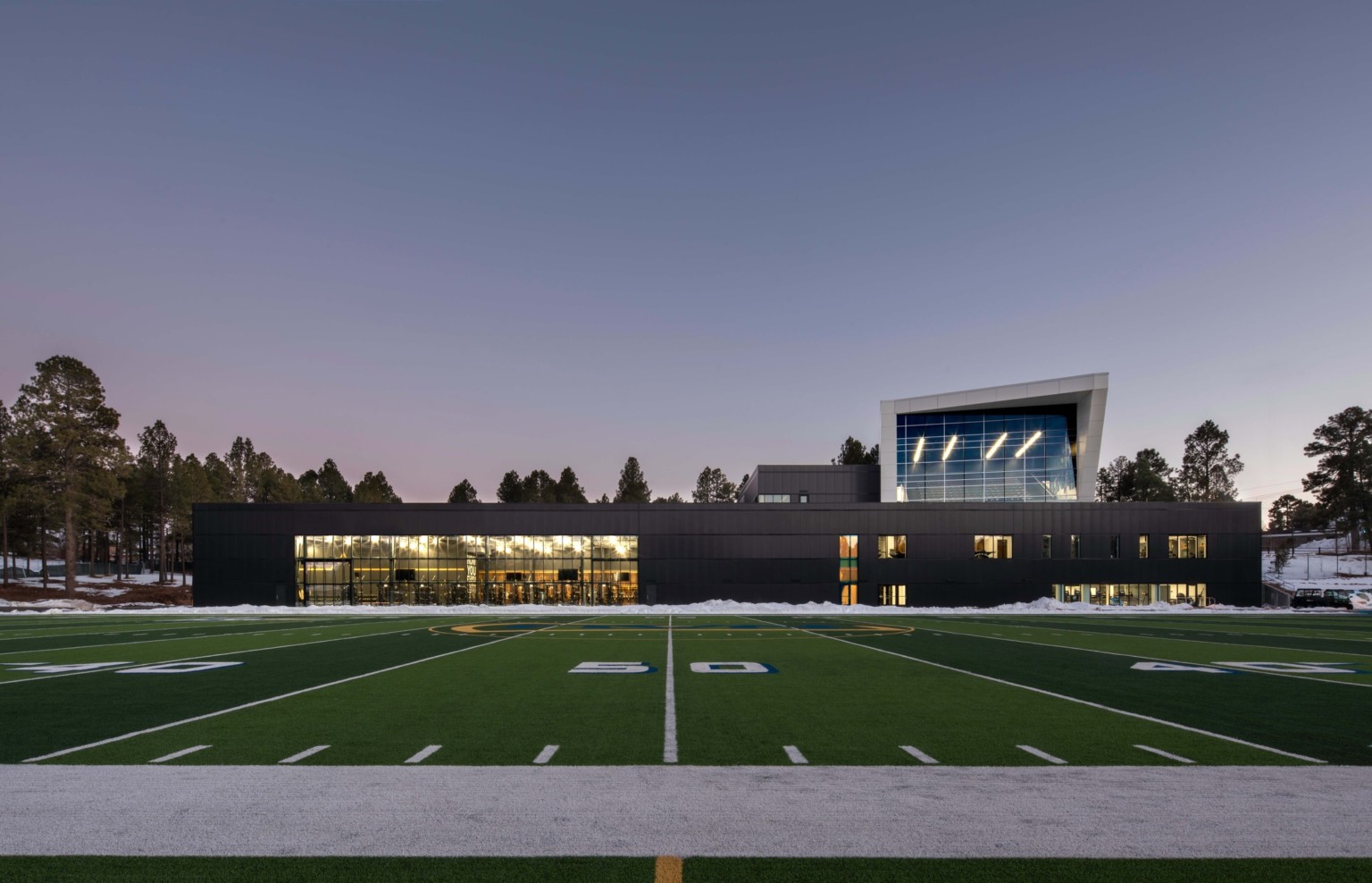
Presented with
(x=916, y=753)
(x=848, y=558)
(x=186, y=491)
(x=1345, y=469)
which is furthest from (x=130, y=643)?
(x=1345, y=469)

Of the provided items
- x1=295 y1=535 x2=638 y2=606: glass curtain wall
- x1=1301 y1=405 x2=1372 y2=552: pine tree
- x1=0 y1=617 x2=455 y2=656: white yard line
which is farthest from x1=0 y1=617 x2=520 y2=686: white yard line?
x1=1301 y1=405 x2=1372 y2=552: pine tree

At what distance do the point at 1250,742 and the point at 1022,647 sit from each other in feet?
42.7

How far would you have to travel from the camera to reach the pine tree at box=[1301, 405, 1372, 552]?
10194cm

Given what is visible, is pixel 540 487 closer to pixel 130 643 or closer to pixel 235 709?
pixel 130 643

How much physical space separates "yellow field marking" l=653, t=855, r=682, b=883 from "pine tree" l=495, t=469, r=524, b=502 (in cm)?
13443

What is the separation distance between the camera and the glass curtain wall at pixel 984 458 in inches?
2574

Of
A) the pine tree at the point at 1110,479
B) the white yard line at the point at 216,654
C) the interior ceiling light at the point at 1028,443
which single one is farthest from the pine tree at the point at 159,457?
the pine tree at the point at 1110,479

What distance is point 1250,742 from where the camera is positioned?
8.88 meters

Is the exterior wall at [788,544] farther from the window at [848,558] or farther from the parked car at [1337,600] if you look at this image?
the parked car at [1337,600]

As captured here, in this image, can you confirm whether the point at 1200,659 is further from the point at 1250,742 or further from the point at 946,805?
the point at 946,805

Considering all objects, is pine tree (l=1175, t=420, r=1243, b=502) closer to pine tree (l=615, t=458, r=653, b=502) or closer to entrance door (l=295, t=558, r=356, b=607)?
pine tree (l=615, t=458, r=653, b=502)

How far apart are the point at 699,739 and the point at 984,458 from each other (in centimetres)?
6294

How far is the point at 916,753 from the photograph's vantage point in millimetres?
8352

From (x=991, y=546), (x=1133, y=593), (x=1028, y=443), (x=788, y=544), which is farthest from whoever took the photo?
(x=1028, y=443)
